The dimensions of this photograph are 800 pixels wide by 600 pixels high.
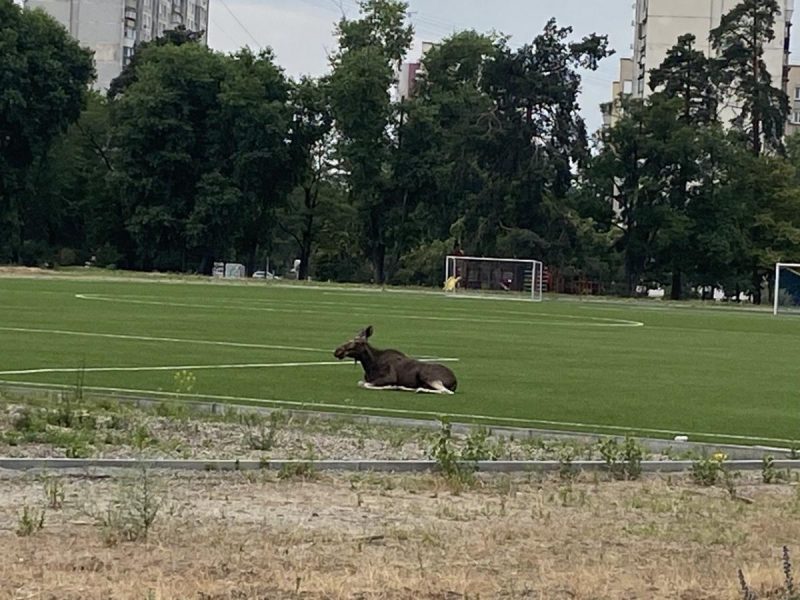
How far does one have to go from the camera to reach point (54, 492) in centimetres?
986

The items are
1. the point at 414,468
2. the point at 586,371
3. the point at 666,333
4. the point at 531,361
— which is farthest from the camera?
the point at 666,333

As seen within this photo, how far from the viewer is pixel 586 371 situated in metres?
24.4

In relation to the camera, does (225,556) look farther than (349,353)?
No

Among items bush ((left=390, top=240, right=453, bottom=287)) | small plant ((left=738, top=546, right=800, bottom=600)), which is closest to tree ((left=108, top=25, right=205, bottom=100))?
bush ((left=390, top=240, right=453, bottom=287))

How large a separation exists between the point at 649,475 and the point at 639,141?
72773 mm

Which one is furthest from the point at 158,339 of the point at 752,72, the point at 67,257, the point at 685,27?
the point at 685,27

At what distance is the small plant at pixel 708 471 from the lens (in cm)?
1178

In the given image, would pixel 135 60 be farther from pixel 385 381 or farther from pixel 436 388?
pixel 436 388

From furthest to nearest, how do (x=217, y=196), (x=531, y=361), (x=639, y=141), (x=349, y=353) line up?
(x=217, y=196) → (x=639, y=141) → (x=531, y=361) → (x=349, y=353)

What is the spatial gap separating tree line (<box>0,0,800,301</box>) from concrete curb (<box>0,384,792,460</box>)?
222 feet

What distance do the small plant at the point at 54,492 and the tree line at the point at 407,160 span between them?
73469 millimetres

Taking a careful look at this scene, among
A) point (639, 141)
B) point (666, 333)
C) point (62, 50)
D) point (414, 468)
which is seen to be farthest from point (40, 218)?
point (414, 468)

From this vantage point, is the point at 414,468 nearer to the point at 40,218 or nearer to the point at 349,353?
the point at 349,353

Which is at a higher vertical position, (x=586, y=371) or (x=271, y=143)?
(x=271, y=143)
